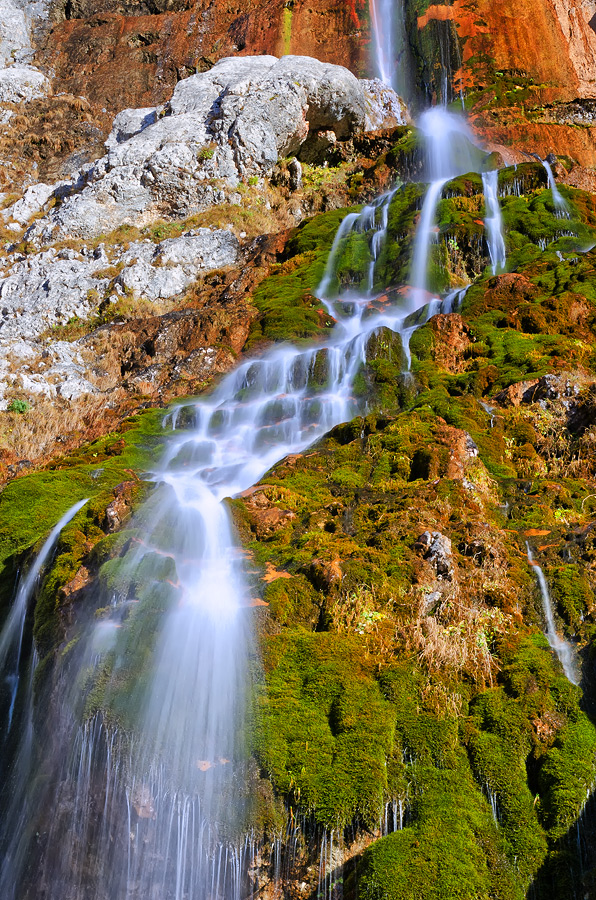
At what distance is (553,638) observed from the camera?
6984 mm

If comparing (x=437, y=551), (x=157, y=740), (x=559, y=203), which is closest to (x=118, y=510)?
(x=157, y=740)

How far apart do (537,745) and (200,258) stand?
64.9 ft

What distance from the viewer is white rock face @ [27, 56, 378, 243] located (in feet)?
82.3

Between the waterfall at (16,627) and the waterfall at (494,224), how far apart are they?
14.8m

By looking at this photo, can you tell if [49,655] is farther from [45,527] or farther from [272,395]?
[272,395]

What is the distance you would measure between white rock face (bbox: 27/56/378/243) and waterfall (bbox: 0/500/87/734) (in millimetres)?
18197

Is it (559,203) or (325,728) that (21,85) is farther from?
(325,728)

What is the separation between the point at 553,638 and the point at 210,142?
2477 centimetres

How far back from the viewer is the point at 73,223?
24.4m

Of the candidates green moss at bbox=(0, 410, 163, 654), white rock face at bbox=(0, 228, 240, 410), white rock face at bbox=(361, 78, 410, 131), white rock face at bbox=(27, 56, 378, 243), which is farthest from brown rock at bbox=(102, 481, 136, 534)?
white rock face at bbox=(361, 78, 410, 131)

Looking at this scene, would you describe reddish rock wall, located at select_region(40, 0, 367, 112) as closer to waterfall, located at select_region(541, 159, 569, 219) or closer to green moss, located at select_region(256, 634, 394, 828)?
waterfall, located at select_region(541, 159, 569, 219)

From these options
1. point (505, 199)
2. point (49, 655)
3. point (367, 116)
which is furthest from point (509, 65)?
point (49, 655)

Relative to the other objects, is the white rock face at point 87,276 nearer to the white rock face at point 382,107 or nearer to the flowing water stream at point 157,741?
the white rock face at point 382,107

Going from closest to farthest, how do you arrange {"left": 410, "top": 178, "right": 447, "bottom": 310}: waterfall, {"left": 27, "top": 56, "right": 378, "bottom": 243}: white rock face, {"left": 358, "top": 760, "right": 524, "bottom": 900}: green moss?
{"left": 358, "top": 760, "right": 524, "bottom": 900}: green moss, {"left": 410, "top": 178, "right": 447, "bottom": 310}: waterfall, {"left": 27, "top": 56, "right": 378, "bottom": 243}: white rock face
